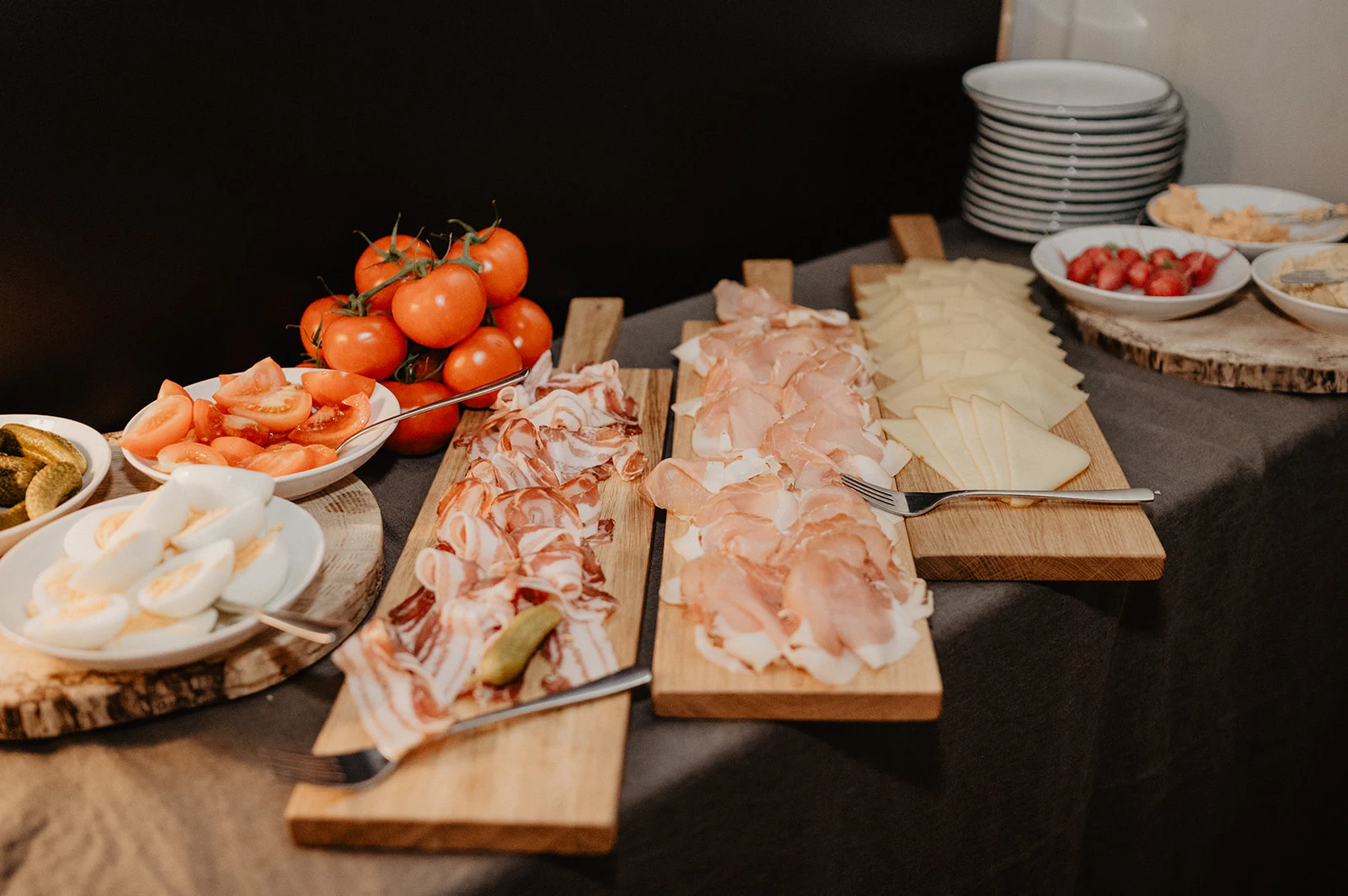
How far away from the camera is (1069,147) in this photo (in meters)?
1.90

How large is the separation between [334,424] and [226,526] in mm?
330

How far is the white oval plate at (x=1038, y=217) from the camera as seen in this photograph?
77.6 inches

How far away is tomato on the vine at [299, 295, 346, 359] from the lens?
1.34 metres

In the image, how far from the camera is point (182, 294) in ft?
4.72

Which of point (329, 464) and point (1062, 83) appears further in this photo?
point (1062, 83)

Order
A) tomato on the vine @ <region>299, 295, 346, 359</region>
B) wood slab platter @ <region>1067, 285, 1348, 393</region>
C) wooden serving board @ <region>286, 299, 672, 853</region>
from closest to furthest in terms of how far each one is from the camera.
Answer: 1. wooden serving board @ <region>286, 299, 672, 853</region>
2. tomato on the vine @ <region>299, 295, 346, 359</region>
3. wood slab platter @ <region>1067, 285, 1348, 393</region>

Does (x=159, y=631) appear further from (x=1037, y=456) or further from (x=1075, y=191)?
(x=1075, y=191)

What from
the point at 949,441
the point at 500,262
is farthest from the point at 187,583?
the point at 949,441

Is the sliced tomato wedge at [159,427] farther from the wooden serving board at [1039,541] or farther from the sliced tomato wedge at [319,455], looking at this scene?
the wooden serving board at [1039,541]

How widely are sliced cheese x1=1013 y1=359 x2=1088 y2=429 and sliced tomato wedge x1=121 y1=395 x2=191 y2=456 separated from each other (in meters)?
1.17

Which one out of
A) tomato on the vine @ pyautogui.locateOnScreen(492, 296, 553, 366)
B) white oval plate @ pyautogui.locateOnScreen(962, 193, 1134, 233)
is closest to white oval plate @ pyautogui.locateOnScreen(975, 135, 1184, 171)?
white oval plate @ pyautogui.locateOnScreen(962, 193, 1134, 233)

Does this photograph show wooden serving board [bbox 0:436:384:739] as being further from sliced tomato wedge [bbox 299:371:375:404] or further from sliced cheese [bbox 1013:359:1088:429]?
sliced cheese [bbox 1013:359:1088:429]

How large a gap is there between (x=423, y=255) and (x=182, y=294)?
1.29 feet

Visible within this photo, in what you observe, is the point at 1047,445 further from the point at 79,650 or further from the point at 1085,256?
the point at 79,650
